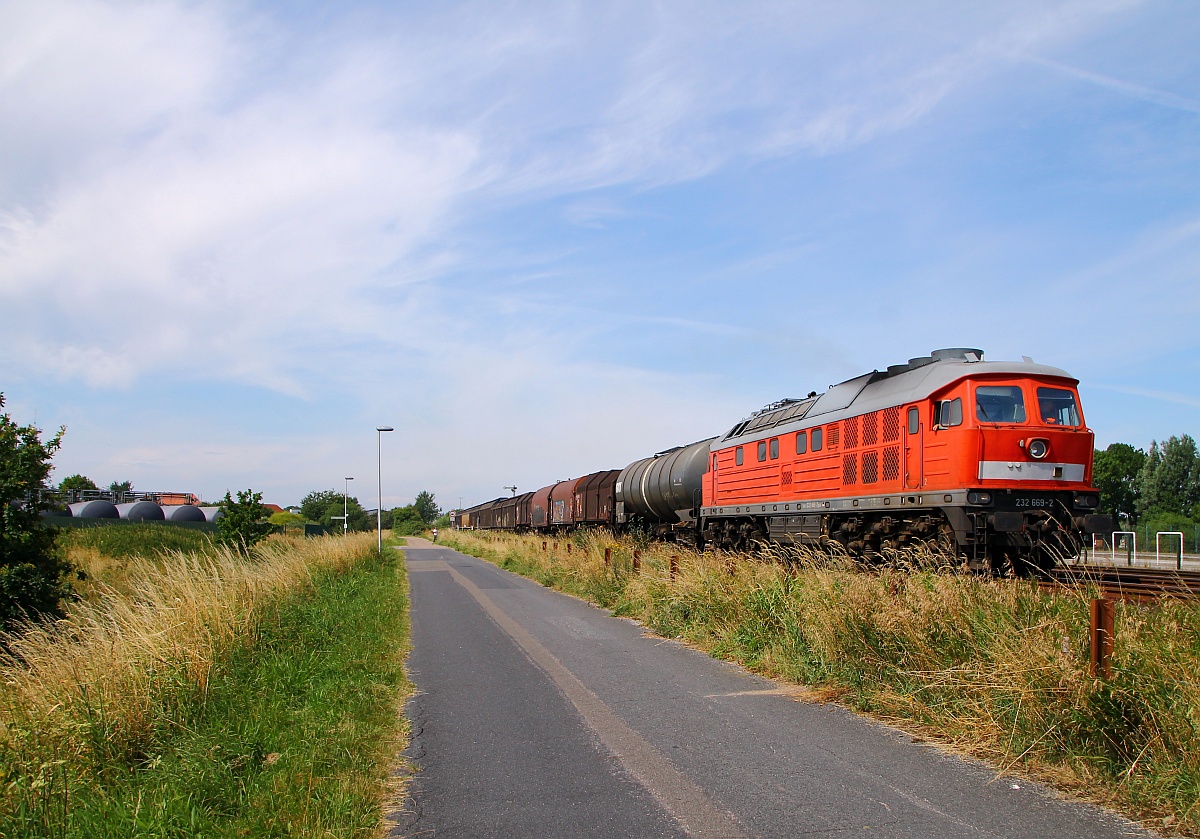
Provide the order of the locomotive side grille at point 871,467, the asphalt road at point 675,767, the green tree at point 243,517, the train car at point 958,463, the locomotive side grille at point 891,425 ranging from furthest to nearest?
the green tree at point 243,517
the locomotive side grille at point 871,467
the locomotive side grille at point 891,425
the train car at point 958,463
the asphalt road at point 675,767

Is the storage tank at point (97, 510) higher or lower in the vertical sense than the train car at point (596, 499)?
lower

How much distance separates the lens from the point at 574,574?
69.5 ft

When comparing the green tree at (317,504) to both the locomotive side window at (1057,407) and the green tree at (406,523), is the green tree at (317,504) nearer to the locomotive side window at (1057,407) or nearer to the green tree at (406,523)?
the green tree at (406,523)

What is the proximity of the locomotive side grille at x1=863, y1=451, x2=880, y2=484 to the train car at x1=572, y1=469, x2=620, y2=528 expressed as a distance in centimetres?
1735

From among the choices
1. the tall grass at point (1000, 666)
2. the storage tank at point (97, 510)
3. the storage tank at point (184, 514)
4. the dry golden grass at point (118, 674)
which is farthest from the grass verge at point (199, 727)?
the storage tank at point (184, 514)

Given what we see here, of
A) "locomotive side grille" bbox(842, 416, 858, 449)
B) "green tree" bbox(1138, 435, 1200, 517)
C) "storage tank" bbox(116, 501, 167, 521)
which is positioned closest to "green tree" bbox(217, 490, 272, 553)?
"locomotive side grille" bbox(842, 416, 858, 449)

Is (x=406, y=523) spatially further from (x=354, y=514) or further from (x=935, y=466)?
(x=935, y=466)

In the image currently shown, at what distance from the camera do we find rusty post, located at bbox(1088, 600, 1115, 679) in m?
5.46

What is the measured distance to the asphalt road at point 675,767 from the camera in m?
4.70

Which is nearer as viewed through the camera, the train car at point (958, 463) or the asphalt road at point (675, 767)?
the asphalt road at point (675, 767)

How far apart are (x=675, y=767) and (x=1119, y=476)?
91.2m

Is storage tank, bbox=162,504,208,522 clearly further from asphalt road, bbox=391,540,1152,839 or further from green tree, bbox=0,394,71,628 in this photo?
asphalt road, bbox=391,540,1152,839

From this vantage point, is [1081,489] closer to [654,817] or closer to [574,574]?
[654,817]

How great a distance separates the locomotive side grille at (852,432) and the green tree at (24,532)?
1400 cm
